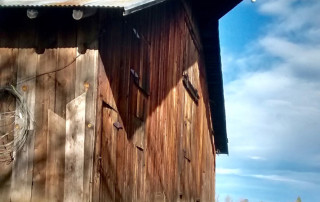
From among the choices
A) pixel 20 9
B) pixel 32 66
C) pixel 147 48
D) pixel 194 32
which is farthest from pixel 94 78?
pixel 194 32

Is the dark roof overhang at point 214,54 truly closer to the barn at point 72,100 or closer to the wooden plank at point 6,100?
the barn at point 72,100

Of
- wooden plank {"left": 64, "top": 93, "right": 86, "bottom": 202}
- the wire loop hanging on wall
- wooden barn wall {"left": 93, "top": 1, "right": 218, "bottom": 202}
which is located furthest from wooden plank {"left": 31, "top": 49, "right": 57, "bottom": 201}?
wooden barn wall {"left": 93, "top": 1, "right": 218, "bottom": 202}

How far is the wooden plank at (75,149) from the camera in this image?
18.5 ft

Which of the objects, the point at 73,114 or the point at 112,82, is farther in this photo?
the point at 112,82

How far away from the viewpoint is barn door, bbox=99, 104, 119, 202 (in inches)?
231

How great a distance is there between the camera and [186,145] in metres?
10.5

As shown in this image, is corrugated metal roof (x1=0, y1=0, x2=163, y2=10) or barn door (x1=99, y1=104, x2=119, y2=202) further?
barn door (x1=99, y1=104, x2=119, y2=202)

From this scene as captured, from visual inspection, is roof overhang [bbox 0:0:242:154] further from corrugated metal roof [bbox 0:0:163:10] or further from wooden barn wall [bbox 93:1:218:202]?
wooden barn wall [bbox 93:1:218:202]

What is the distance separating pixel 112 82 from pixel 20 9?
58.6 inches

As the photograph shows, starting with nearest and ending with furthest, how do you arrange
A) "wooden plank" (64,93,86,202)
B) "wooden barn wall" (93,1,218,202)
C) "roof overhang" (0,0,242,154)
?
"roof overhang" (0,0,242,154) → "wooden plank" (64,93,86,202) → "wooden barn wall" (93,1,218,202)

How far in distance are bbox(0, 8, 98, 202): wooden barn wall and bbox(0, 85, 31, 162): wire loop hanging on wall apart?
52mm

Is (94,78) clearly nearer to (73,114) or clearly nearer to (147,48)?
(73,114)

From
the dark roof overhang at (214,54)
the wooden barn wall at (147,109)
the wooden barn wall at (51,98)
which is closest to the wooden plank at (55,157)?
the wooden barn wall at (51,98)

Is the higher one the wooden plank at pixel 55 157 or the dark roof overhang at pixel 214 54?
the dark roof overhang at pixel 214 54
